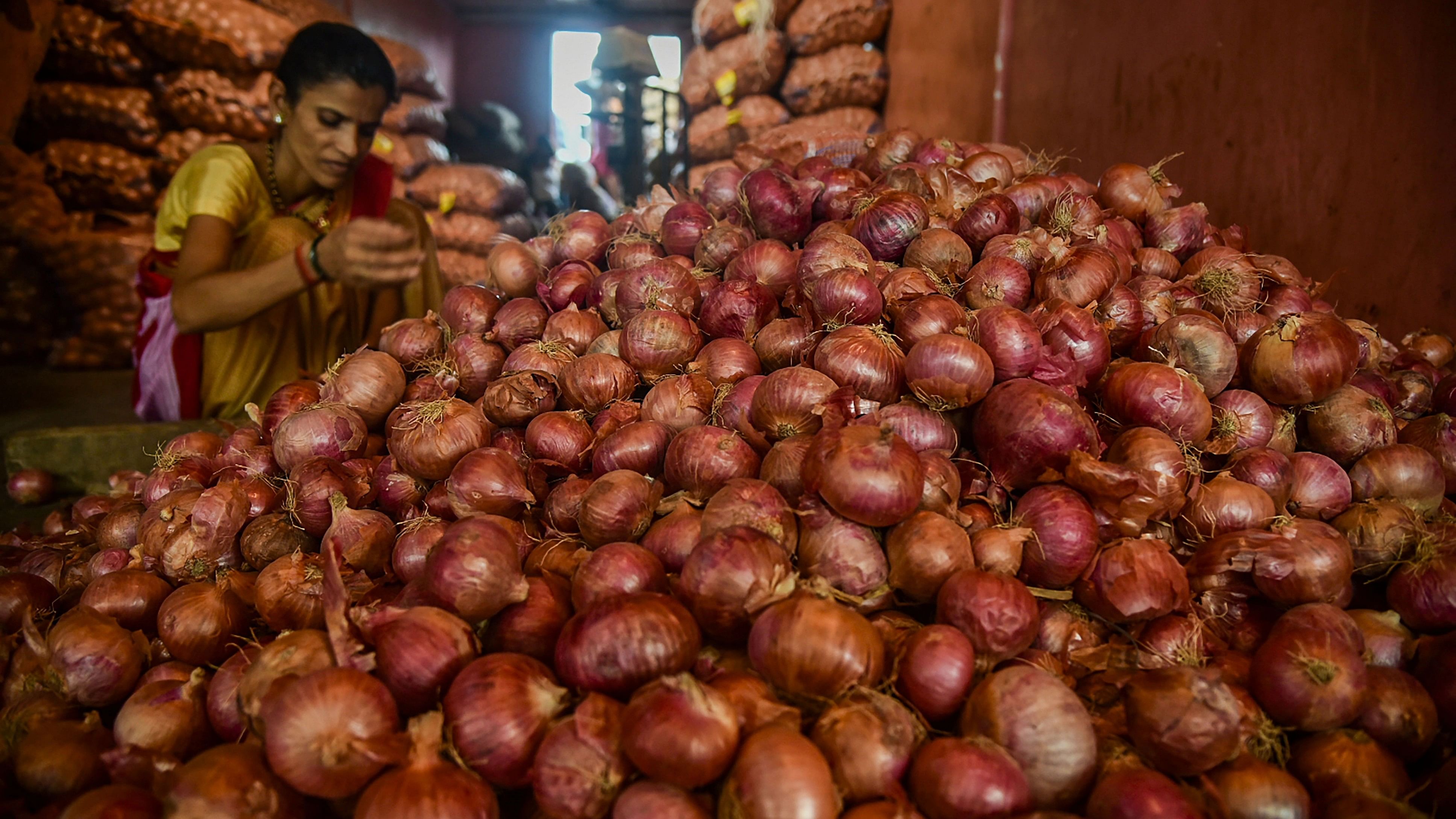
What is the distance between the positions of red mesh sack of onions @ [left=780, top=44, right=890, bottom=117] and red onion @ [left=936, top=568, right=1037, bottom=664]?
15.7 feet

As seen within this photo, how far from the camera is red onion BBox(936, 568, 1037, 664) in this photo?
1089mm

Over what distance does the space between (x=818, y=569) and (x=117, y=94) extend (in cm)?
642

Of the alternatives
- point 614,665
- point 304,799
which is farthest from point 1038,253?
point 304,799

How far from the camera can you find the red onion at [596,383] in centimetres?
161

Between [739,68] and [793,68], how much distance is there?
1.29 ft

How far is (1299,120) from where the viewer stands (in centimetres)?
252

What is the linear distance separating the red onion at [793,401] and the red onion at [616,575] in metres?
0.37

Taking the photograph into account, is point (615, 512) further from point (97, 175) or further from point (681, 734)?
point (97, 175)

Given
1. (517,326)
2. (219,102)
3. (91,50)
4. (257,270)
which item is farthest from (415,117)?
(517,326)

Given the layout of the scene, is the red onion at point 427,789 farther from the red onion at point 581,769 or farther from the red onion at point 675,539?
the red onion at point 675,539

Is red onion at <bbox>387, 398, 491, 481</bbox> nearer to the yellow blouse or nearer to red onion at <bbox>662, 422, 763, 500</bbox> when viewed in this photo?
red onion at <bbox>662, 422, 763, 500</bbox>

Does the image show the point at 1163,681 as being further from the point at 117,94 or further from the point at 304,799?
the point at 117,94

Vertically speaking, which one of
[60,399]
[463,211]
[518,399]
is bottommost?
[60,399]

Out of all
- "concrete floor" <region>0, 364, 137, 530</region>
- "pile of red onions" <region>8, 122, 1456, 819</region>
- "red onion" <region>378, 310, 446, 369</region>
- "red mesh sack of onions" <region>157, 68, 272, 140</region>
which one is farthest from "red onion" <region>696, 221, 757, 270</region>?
"red mesh sack of onions" <region>157, 68, 272, 140</region>
